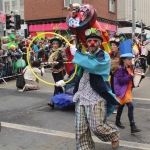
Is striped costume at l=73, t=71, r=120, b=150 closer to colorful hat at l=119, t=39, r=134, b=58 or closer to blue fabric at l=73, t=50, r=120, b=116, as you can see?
blue fabric at l=73, t=50, r=120, b=116

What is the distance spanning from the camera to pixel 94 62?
12.5 ft

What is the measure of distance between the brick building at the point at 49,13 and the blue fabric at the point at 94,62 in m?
24.8

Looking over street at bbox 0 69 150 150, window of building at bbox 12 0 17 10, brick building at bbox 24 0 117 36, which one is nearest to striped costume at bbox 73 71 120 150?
street at bbox 0 69 150 150

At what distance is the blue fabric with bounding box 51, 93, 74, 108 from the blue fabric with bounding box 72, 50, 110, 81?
3105 millimetres

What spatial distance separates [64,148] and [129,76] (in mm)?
1688

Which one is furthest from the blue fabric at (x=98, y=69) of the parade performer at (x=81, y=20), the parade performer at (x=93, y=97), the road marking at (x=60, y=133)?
the road marking at (x=60, y=133)

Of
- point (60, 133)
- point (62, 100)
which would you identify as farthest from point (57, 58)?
point (60, 133)

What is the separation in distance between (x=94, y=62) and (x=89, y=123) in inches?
32.9

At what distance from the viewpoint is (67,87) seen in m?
7.43

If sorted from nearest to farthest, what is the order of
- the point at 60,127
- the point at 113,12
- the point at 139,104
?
the point at 60,127 → the point at 139,104 → the point at 113,12

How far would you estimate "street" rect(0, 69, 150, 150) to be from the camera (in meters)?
4.73

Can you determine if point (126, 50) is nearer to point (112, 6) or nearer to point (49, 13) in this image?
point (49, 13)

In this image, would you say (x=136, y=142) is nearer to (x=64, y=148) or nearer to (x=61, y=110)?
(x=64, y=148)

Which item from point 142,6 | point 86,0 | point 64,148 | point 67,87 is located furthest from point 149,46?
point 142,6
